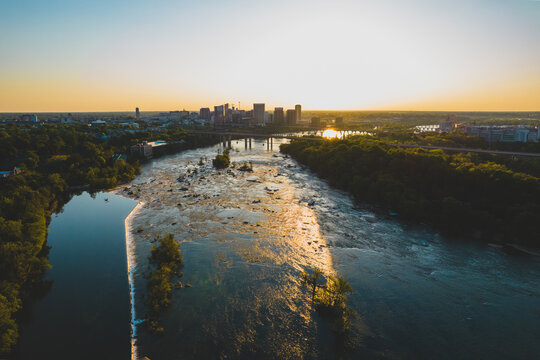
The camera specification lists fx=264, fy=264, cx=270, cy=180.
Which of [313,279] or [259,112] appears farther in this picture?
[259,112]

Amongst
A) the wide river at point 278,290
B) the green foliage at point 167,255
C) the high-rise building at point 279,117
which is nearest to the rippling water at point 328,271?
the wide river at point 278,290

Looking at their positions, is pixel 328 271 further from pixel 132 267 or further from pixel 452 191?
pixel 452 191

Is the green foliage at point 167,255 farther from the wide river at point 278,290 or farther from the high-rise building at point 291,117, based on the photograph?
the high-rise building at point 291,117

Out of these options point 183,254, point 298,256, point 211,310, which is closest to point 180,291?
point 211,310


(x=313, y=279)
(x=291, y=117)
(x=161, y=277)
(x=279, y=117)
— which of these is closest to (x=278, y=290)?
(x=313, y=279)

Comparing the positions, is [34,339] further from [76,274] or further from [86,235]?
[86,235]
